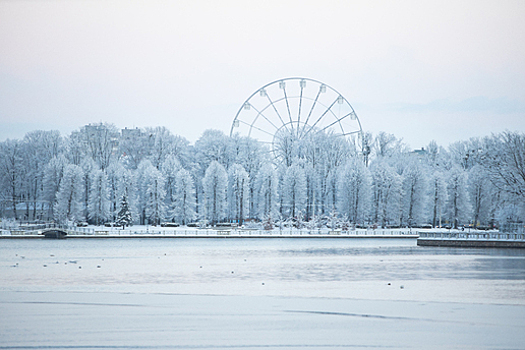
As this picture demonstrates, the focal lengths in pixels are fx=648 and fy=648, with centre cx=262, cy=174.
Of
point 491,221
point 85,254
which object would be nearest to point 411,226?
point 491,221

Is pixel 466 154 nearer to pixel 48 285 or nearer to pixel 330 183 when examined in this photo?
pixel 330 183

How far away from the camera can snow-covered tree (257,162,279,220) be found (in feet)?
247

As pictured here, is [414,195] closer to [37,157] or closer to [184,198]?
[184,198]

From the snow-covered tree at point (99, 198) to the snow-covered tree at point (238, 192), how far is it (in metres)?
14.4

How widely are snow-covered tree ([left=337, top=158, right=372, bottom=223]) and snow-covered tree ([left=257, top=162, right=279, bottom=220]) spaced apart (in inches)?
296

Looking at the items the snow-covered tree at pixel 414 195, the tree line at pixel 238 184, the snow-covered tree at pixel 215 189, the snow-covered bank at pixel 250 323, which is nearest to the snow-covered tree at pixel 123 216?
the tree line at pixel 238 184

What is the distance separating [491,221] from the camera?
2960 inches

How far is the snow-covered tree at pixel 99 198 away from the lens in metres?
74.6

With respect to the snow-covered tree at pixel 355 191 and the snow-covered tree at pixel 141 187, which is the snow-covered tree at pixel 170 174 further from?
the snow-covered tree at pixel 355 191

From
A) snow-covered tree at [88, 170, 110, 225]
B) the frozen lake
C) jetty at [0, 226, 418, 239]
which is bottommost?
jetty at [0, 226, 418, 239]

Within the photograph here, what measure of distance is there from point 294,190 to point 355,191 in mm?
7130

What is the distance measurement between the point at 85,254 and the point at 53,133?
48.1 metres

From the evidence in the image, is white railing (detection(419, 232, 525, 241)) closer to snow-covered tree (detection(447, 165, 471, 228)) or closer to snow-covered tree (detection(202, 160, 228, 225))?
snow-covered tree (detection(447, 165, 471, 228))

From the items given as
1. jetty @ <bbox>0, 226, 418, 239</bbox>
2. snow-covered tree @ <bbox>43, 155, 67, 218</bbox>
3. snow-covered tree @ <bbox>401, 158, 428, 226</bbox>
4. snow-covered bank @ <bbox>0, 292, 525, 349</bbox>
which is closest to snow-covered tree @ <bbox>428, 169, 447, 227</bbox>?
snow-covered tree @ <bbox>401, 158, 428, 226</bbox>
